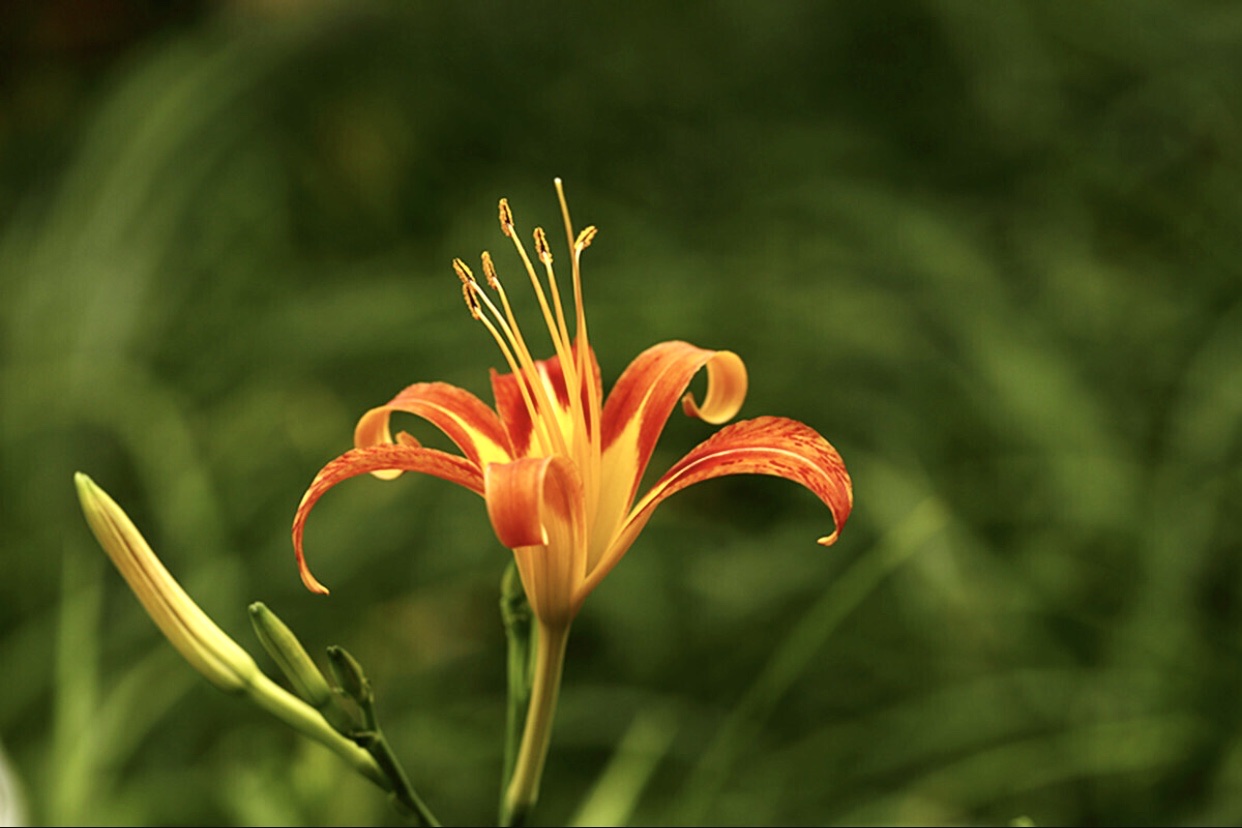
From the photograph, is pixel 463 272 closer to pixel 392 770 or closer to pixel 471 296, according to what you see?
pixel 471 296

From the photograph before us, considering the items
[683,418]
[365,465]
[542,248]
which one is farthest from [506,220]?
[683,418]

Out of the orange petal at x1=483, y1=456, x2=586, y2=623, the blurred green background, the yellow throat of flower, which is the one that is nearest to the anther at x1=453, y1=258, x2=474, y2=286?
the yellow throat of flower

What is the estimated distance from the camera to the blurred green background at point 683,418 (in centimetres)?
117

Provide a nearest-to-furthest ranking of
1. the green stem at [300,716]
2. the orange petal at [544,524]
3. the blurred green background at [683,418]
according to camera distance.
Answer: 1. the orange petal at [544,524]
2. the green stem at [300,716]
3. the blurred green background at [683,418]

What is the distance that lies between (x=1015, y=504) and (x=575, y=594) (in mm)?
1035

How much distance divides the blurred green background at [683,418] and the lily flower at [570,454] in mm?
267

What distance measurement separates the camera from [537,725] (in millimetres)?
540

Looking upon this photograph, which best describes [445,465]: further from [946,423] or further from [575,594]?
[946,423]

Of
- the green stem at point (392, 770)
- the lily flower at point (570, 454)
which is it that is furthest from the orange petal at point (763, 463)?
the green stem at point (392, 770)

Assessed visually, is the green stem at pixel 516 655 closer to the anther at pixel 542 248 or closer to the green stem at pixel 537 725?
the green stem at pixel 537 725

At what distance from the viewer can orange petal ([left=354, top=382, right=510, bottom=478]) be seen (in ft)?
1.66

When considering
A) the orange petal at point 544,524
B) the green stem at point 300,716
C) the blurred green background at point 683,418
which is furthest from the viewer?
the blurred green background at point 683,418

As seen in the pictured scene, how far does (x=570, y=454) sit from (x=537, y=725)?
0.12 m

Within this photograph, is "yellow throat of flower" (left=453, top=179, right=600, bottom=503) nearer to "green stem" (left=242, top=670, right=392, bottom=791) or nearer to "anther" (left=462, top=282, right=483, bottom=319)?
"anther" (left=462, top=282, right=483, bottom=319)
